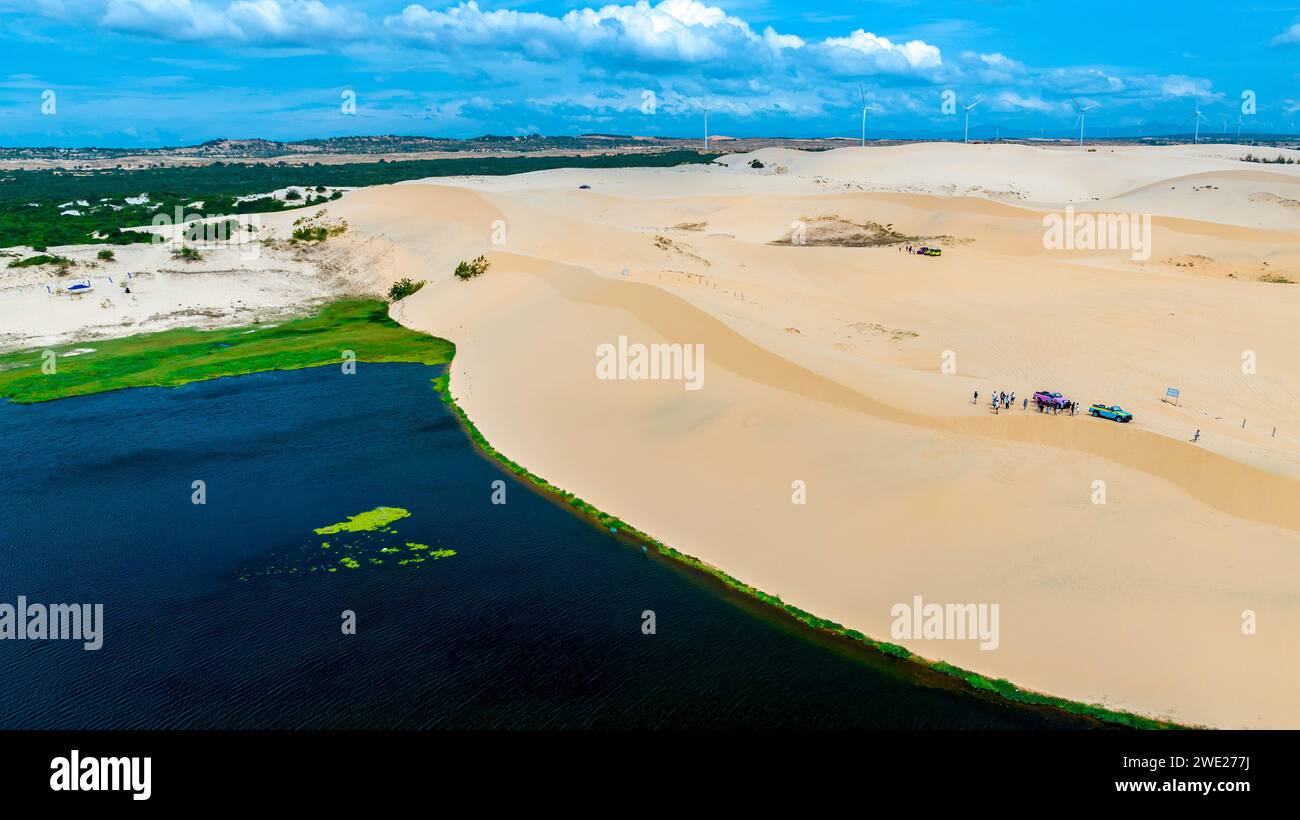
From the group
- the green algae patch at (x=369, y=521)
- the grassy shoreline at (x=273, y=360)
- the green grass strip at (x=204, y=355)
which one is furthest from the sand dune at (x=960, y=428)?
the green algae patch at (x=369, y=521)

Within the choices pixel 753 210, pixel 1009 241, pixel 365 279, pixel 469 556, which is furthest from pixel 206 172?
pixel 469 556

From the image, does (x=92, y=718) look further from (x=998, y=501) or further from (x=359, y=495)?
(x=998, y=501)

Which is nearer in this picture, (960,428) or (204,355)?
(960,428)
